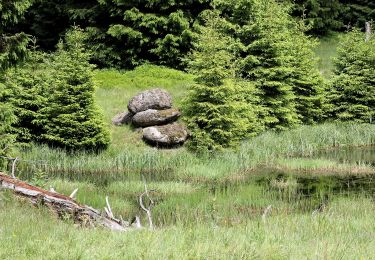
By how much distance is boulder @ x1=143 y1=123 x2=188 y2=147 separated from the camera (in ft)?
60.3

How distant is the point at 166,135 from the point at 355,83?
10.2m

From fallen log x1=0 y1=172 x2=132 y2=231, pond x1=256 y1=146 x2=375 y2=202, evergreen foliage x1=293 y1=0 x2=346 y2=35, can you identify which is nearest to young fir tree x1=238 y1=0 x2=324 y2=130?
pond x1=256 y1=146 x2=375 y2=202

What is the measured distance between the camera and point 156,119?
19000mm

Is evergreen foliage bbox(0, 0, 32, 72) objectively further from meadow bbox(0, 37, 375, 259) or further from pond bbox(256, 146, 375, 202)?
pond bbox(256, 146, 375, 202)

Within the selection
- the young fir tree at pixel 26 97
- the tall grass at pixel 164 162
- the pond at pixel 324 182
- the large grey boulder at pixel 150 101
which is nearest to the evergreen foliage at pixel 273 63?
the tall grass at pixel 164 162

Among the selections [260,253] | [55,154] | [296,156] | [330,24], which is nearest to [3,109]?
[55,154]

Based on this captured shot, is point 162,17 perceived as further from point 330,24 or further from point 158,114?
point 330,24

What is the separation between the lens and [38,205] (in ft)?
26.2

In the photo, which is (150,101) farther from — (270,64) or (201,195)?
(201,195)

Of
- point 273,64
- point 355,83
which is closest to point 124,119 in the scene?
point 273,64

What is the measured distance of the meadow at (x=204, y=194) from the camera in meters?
5.61

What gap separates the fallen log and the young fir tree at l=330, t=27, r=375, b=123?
685 inches

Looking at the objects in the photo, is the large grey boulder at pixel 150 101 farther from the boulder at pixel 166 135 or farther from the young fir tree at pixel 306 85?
the young fir tree at pixel 306 85

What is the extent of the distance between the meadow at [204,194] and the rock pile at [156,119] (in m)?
0.48
